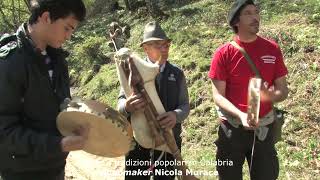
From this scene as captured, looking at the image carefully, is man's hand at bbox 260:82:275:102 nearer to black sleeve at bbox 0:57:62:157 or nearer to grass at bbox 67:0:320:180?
grass at bbox 67:0:320:180

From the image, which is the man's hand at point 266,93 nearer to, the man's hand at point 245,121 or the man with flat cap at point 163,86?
the man's hand at point 245,121

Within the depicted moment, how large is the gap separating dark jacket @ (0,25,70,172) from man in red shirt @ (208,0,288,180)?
1.62 meters

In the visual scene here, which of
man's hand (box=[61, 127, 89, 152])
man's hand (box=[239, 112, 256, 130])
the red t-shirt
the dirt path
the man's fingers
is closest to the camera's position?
man's hand (box=[61, 127, 89, 152])

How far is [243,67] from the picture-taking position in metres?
4.03

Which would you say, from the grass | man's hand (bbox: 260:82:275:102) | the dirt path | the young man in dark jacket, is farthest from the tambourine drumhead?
the dirt path

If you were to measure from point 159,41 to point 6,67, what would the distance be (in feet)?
6.21

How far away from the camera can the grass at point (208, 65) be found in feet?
20.8

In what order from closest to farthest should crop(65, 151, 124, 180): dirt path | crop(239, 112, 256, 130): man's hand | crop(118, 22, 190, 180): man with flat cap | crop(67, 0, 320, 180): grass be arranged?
1. crop(239, 112, 256, 130): man's hand
2. crop(118, 22, 190, 180): man with flat cap
3. crop(67, 0, 320, 180): grass
4. crop(65, 151, 124, 180): dirt path

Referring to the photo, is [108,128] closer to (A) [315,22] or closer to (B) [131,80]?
(B) [131,80]

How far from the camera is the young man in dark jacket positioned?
2656 millimetres

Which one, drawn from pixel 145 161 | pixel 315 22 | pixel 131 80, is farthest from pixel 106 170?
pixel 315 22

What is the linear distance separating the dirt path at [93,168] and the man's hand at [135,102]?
326cm

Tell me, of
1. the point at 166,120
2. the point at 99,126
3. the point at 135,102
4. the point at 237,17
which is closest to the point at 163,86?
the point at 166,120

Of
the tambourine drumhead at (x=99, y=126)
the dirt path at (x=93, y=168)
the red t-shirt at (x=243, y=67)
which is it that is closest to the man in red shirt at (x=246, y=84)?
the red t-shirt at (x=243, y=67)
